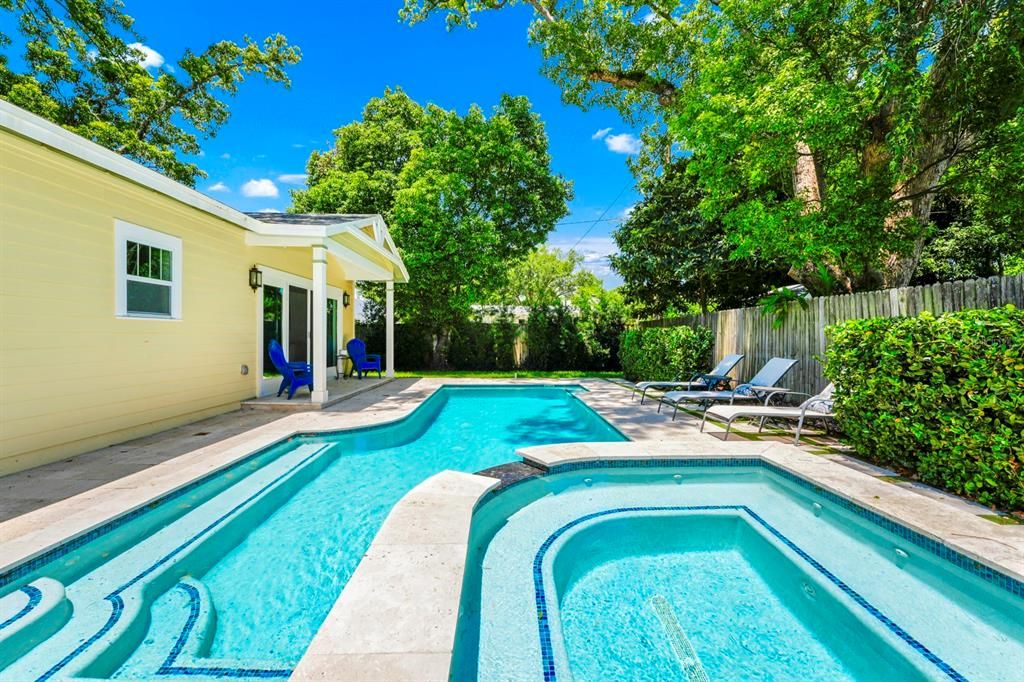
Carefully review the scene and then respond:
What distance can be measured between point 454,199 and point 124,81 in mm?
15981

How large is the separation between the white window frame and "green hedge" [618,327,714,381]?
32.6 ft

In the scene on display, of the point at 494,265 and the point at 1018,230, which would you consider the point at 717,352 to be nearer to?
the point at 1018,230

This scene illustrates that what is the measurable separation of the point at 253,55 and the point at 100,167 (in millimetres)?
18942

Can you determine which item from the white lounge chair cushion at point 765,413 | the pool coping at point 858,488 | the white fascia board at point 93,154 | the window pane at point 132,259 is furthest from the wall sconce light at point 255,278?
the white lounge chair cushion at point 765,413

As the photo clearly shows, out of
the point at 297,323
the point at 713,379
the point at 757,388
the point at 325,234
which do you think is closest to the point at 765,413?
the point at 757,388

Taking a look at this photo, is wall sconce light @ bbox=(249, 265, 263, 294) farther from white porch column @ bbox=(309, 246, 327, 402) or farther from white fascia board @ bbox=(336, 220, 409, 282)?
white fascia board @ bbox=(336, 220, 409, 282)

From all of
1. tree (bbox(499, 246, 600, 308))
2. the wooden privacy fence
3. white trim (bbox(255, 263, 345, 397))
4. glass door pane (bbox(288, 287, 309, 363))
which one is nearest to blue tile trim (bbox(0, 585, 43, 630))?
white trim (bbox(255, 263, 345, 397))

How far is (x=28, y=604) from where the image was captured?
8.02 ft

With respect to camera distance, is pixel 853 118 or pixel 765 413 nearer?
pixel 765 413

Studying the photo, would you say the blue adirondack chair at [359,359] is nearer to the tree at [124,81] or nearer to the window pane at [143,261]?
the window pane at [143,261]

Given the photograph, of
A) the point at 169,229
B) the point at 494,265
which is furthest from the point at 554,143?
the point at 169,229

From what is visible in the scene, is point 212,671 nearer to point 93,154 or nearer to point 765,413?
point 93,154

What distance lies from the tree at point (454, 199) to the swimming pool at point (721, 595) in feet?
40.6

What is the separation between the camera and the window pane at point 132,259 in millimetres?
5906
